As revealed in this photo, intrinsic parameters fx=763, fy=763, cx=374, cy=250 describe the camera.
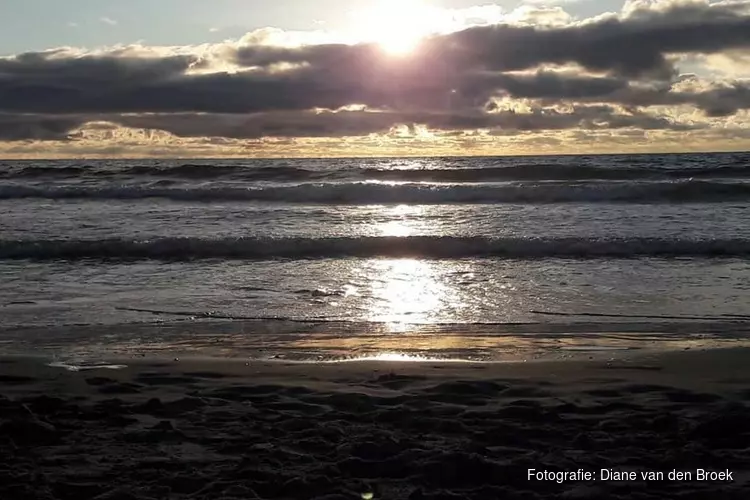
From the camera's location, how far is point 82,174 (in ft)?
108

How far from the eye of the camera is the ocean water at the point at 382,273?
6.69 meters

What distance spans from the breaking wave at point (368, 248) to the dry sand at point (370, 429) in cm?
639

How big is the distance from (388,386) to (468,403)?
641 mm

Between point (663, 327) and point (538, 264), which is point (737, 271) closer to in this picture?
point (538, 264)

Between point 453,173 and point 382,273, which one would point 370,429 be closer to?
point 382,273

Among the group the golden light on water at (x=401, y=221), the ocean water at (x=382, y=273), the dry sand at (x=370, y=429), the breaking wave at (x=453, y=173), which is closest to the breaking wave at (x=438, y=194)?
the ocean water at (x=382, y=273)

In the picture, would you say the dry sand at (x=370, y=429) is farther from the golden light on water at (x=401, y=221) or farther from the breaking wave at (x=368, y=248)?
the golden light on water at (x=401, y=221)

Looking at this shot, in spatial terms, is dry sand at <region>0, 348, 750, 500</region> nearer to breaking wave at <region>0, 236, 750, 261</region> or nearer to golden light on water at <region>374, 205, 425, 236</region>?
breaking wave at <region>0, 236, 750, 261</region>

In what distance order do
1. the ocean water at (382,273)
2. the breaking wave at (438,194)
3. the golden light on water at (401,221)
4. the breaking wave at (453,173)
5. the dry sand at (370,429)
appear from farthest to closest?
the breaking wave at (453,173) < the breaking wave at (438,194) < the golden light on water at (401,221) < the ocean water at (382,273) < the dry sand at (370,429)

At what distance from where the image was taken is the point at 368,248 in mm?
12625

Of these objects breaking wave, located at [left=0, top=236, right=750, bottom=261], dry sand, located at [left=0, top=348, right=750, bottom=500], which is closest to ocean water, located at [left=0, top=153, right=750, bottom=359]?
breaking wave, located at [left=0, top=236, right=750, bottom=261]

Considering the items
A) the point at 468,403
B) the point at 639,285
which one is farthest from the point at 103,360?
the point at 639,285

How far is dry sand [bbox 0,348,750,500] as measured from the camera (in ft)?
10.9

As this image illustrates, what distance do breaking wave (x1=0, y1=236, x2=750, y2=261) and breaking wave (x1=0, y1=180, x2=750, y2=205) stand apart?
8.38 metres
